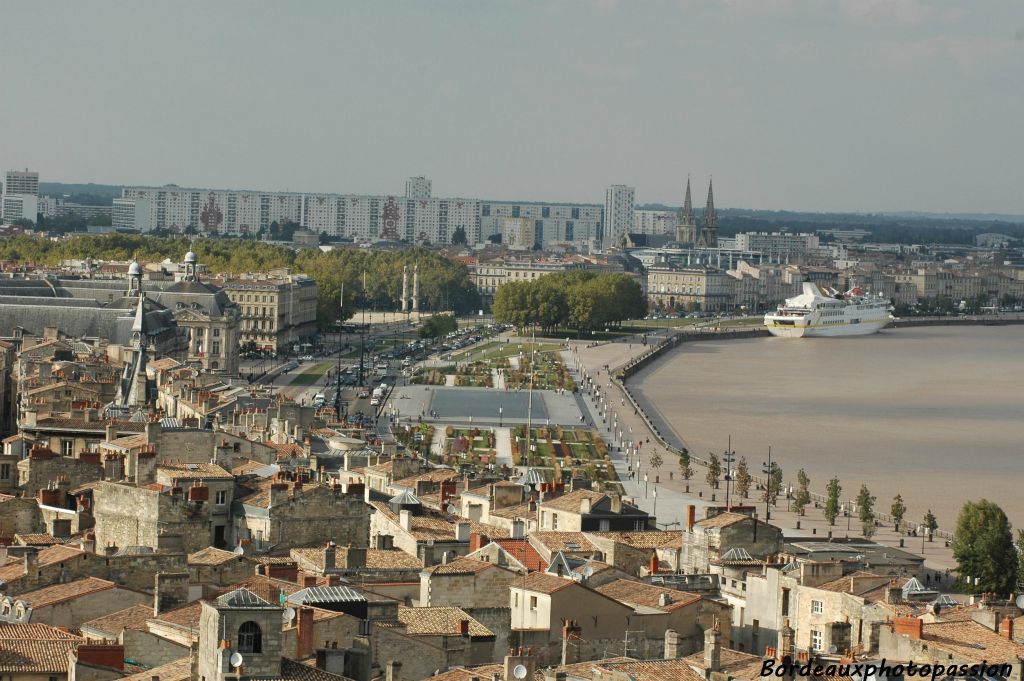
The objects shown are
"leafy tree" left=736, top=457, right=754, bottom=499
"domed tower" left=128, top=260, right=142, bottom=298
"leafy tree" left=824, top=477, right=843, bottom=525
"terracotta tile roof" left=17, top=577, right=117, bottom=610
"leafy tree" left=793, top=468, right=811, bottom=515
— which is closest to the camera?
"terracotta tile roof" left=17, top=577, right=117, bottom=610

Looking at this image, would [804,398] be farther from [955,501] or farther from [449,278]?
[449,278]

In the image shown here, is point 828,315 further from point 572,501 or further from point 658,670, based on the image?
point 658,670

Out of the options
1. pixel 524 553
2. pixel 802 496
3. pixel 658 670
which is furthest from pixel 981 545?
pixel 658 670

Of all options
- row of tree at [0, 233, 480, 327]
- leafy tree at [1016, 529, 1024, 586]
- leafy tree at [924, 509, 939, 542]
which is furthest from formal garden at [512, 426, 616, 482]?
row of tree at [0, 233, 480, 327]

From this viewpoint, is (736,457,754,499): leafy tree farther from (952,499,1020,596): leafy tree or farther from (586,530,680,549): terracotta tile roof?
(586,530,680,549): terracotta tile roof

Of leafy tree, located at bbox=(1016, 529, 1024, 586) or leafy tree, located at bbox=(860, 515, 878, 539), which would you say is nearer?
leafy tree, located at bbox=(1016, 529, 1024, 586)

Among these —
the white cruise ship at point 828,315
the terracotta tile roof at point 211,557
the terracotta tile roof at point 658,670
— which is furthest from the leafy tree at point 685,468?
the white cruise ship at point 828,315
